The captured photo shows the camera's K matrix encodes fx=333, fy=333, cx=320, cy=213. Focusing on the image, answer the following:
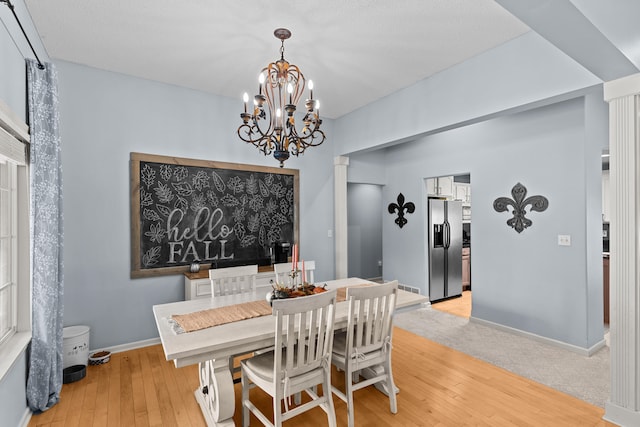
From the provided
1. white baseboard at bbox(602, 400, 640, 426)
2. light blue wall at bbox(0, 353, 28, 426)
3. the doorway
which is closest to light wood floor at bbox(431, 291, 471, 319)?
the doorway

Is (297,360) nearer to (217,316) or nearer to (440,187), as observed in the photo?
(217,316)

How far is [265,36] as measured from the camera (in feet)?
8.74

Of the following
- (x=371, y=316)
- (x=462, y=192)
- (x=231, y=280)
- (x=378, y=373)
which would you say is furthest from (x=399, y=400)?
(x=462, y=192)

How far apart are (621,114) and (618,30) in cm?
66

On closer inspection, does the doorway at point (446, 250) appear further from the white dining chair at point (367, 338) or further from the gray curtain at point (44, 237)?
the gray curtain at point (44, 237)

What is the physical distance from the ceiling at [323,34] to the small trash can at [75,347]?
249 centimetres

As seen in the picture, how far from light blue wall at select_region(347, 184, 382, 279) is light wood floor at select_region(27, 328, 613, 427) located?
3482mm

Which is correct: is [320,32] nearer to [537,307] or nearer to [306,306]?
[306,306]

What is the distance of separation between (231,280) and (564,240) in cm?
335

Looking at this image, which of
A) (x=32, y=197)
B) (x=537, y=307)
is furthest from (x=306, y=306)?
(x=537, y=307)

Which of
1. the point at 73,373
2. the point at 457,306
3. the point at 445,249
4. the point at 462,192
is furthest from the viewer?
the point at 462,192

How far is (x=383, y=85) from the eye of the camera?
12.2 feet

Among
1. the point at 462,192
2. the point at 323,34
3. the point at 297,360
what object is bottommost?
the point at 297,360

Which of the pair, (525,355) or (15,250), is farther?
(525,355)
